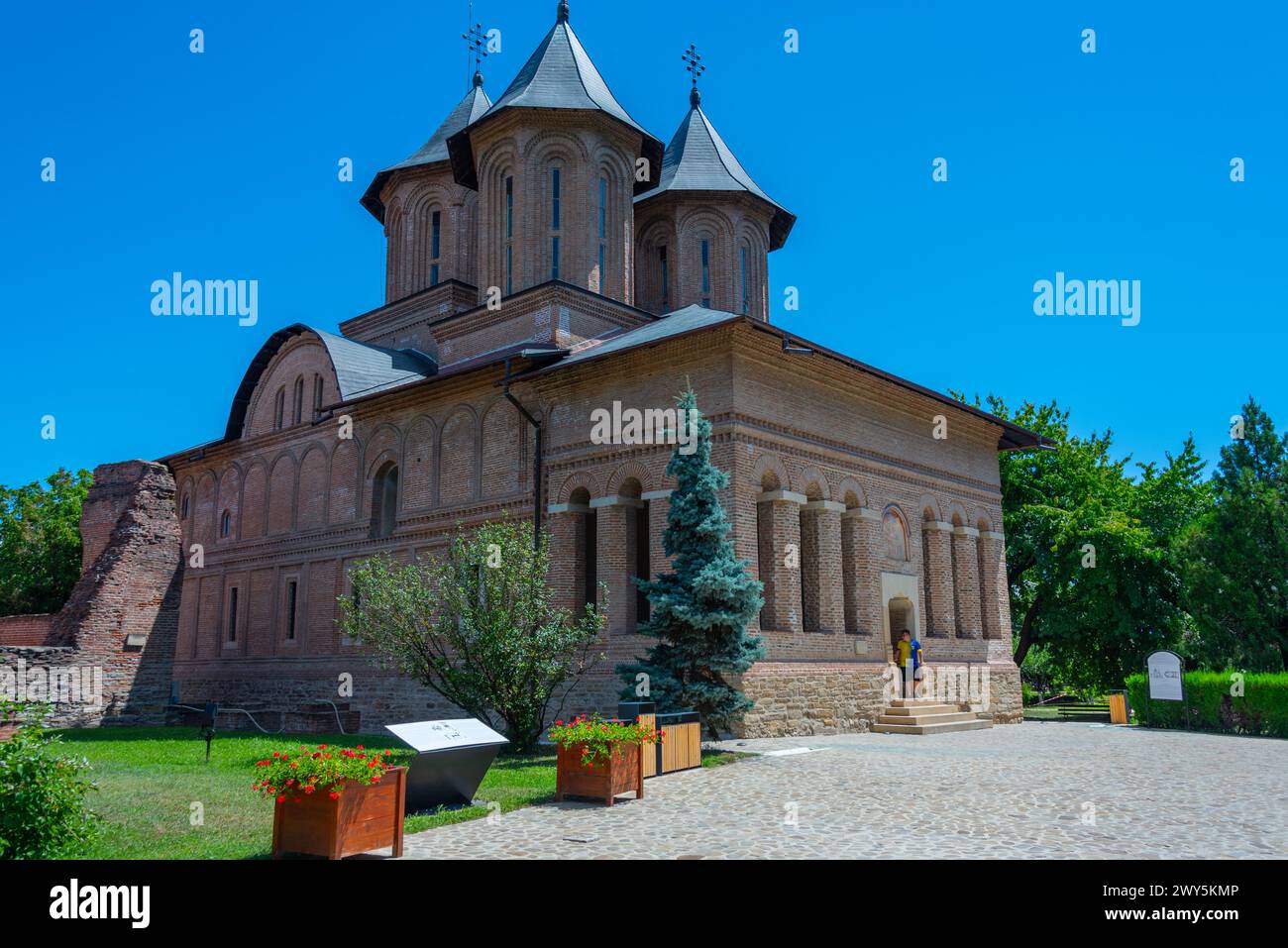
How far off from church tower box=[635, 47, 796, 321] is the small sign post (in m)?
13.2

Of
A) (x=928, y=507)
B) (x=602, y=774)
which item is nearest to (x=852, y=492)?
(x=928, y=507)

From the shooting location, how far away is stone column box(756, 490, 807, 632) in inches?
680

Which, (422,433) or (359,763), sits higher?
(422,433)

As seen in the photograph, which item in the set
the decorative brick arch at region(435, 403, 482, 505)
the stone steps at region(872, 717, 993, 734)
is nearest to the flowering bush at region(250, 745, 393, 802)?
the stone steps at region(872, 717, 993, 734)

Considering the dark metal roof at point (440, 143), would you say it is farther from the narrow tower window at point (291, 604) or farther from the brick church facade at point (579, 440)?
the narrow tower window at point (291, 604)

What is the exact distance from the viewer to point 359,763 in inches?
288

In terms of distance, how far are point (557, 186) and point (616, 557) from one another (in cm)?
1038

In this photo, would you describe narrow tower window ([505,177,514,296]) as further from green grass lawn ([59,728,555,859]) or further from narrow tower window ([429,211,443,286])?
green grass lawn ([59,728,555,859])

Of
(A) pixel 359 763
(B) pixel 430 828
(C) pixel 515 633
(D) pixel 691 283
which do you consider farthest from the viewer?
(D) pixel 691 283

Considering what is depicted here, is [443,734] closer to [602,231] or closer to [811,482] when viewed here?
[811,482]

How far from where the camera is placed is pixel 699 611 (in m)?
14.0
